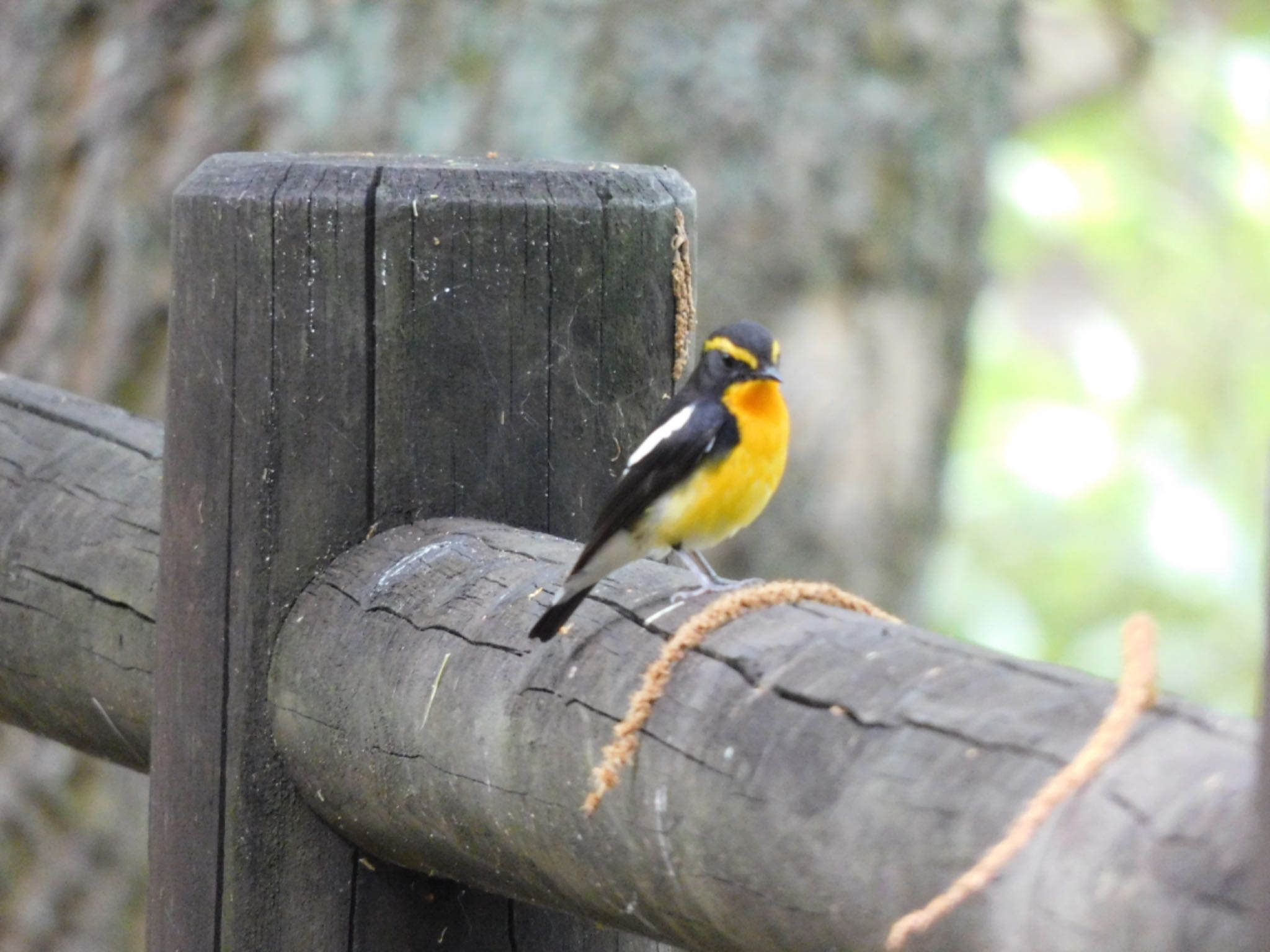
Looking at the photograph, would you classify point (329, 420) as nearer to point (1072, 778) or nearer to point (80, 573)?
point (80, 573)

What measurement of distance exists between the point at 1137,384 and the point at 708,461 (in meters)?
6.30

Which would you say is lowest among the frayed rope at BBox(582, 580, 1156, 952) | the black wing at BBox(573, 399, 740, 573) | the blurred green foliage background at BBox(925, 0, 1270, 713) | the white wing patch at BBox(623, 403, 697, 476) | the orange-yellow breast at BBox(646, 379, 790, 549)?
the blurred green foliage background at BBox(925, 0, 1270, 713)

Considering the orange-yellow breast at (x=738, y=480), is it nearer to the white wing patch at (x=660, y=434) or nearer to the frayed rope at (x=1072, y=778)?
the white wing patch at (x=660, y=434)

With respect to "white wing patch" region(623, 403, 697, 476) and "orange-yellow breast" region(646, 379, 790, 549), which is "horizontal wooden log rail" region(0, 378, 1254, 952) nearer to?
"white wing patch" region(623, 403, 697, 476)

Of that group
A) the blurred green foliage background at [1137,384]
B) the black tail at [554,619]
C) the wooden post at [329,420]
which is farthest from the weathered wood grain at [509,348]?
the blurred green foliage background at [1137,384]

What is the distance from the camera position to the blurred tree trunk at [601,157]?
4.77 m

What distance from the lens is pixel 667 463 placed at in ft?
8.04

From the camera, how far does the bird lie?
2.33 metres

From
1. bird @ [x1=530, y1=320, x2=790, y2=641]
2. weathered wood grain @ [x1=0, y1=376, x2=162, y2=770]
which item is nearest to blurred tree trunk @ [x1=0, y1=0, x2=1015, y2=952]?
weathered wood grain @ [x1=0, y1=376, x2=162, y2=770]

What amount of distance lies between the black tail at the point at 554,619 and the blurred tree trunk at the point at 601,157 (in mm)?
3096

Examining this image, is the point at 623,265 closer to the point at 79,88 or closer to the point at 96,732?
the point at 96,732

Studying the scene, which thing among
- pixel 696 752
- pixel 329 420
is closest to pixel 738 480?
pixel 329 420

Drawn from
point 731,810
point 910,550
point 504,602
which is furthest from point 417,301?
point 910,550

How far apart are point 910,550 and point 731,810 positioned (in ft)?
14.9
